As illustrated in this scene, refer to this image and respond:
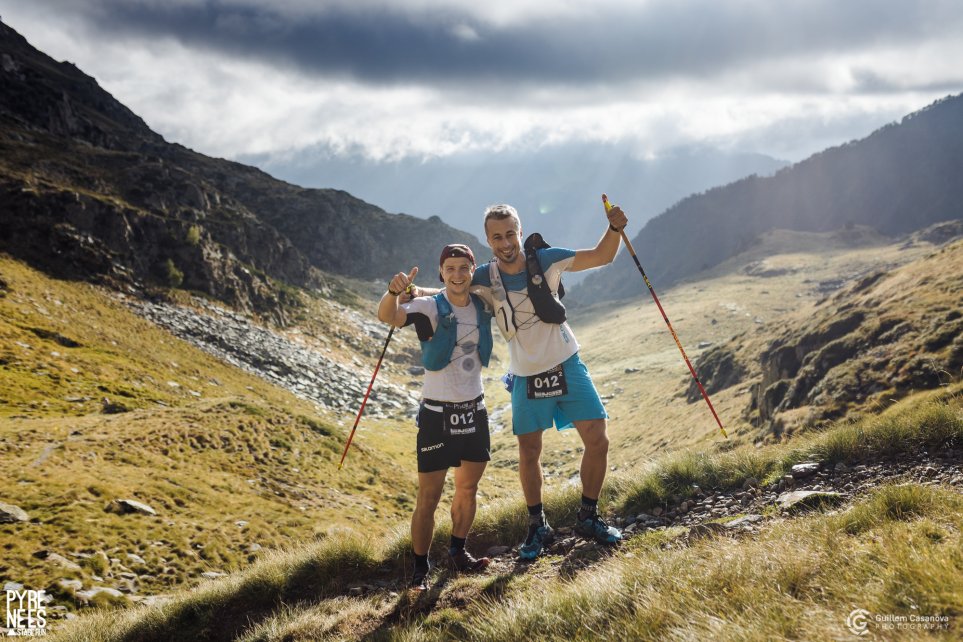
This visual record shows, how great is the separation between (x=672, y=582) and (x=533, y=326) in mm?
3253

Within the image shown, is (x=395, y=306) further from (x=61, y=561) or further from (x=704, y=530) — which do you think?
(x=61, y=561)

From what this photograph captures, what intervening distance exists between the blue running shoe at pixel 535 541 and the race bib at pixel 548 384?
1867mm

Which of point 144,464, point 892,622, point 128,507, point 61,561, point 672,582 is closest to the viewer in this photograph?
point 892,622

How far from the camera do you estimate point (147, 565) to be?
1179cm

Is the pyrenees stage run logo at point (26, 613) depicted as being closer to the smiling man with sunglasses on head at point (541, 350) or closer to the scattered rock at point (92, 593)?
the scattered rock at point (92, 593)

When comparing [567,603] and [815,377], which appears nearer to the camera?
[567,603]

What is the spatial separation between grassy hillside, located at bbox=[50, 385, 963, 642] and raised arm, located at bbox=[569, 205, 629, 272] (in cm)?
346

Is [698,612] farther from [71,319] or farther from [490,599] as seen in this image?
[71,319]

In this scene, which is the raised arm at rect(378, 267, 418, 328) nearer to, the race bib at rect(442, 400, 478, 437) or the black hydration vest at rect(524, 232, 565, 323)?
the race bib at rect(442, 400, 478, 437)

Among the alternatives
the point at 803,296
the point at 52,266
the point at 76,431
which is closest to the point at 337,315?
the point at 52,266

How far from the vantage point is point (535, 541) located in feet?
21.0

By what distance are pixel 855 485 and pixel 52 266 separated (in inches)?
2463

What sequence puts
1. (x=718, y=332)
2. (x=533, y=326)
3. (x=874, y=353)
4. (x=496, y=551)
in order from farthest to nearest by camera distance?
1. (x=718, y=332)
2. (x=874, y=353)
3. (x=496, y=551)
4. (x=533, y=326)

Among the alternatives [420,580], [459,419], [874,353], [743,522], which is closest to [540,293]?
[459,419]
